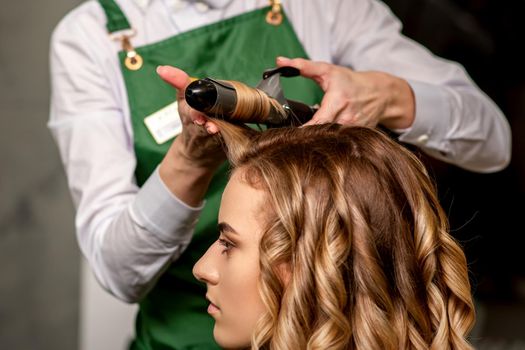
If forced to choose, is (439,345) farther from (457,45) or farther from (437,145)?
(457,45)

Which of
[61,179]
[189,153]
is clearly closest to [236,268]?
[189,153]

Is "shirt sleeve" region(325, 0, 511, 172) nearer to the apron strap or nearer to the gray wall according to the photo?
the apron strap

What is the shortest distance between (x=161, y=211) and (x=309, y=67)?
307 millimetres

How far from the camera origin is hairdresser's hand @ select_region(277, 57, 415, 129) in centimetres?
118

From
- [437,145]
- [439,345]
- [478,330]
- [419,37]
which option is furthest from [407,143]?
[478,330]

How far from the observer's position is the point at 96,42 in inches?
55.7

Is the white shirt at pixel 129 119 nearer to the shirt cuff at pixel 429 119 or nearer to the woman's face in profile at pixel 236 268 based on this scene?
the shirt cuff at pixel 429 119

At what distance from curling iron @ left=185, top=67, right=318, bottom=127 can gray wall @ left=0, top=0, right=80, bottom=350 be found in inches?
49.4

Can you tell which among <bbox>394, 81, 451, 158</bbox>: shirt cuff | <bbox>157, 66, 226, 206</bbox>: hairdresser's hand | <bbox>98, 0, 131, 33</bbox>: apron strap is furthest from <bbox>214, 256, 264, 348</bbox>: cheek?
<bbox>98, 0, 131, 33</bbox>: apron strap

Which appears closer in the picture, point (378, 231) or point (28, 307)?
point (378, 231)

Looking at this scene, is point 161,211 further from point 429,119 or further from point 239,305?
point 429,119

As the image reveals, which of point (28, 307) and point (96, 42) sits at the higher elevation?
point (96, 42)

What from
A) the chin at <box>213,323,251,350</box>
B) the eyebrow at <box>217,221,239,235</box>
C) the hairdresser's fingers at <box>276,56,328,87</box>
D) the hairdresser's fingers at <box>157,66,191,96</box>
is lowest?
the chin at <box>213,323,251,350</box>

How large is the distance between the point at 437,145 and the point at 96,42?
0.62 metres
